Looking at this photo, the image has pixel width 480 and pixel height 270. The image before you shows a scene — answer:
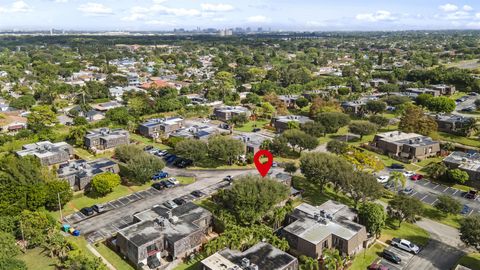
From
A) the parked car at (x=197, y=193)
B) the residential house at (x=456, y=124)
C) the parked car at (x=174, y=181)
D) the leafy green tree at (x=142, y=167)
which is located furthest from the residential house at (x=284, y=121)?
the leafy green tree at (x=142, y=167)

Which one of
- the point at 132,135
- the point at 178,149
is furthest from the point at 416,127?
the point at 132,135

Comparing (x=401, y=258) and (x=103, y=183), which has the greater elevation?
(x=103, y=183)

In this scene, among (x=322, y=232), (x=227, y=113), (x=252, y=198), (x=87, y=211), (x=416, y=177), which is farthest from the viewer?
(x=227, y=113)

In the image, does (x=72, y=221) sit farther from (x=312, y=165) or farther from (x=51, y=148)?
(x=312, y=165)

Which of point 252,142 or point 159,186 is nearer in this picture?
point 159,186

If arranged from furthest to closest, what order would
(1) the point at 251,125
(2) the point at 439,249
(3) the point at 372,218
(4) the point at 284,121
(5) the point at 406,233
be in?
1. (1) the point at 251,125
2. (4) the point at 284,121
3. (5) the point at 406,233
4. (3) the point at 372,218
5. (2) the point at 439,249

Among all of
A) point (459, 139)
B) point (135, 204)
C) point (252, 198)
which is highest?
point (252, 198)

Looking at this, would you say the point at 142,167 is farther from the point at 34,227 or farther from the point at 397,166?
the point at 397,166

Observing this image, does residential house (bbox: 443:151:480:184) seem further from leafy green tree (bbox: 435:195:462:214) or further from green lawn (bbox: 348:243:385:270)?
green lawn (bbox: 348:243:385:270)

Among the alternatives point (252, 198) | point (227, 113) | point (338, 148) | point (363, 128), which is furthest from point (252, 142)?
point (252, 198)
